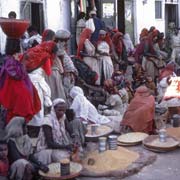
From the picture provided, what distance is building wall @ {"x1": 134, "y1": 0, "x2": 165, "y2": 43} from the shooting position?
17.1m

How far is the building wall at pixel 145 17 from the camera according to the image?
17.1 m

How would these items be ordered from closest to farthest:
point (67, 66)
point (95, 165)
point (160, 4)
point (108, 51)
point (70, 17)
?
1. point (95, 165)
2. point (67, 66)
3. point (108, 51)
4. point (70, 17)
5. point (160, 4)

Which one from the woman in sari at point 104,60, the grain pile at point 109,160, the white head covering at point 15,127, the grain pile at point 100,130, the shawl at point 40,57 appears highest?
the shawl at point 40,57

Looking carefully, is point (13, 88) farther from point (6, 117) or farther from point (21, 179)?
point (21, 179)

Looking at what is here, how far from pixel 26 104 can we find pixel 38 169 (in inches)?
39.3

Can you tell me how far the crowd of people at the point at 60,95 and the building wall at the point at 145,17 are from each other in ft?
16.5

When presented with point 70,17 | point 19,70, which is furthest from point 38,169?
point 70,17

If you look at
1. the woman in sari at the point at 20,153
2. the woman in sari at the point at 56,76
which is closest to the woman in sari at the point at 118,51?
the woman in sari at the point at 56,76

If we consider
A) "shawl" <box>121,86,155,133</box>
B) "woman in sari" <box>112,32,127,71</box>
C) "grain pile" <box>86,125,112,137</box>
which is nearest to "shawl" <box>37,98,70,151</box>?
"grain pile" <box>86,125,112,137</box>

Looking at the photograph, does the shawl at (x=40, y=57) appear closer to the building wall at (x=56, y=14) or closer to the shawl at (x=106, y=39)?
the shawl at (x=106, y=39)

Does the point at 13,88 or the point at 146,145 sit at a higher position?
the point at 13,88

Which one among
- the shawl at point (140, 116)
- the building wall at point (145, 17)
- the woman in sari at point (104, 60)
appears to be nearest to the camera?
the shawl at point (140, 116)

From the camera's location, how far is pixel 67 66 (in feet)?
28.2

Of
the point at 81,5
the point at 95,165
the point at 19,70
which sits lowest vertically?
the point at 95,165
